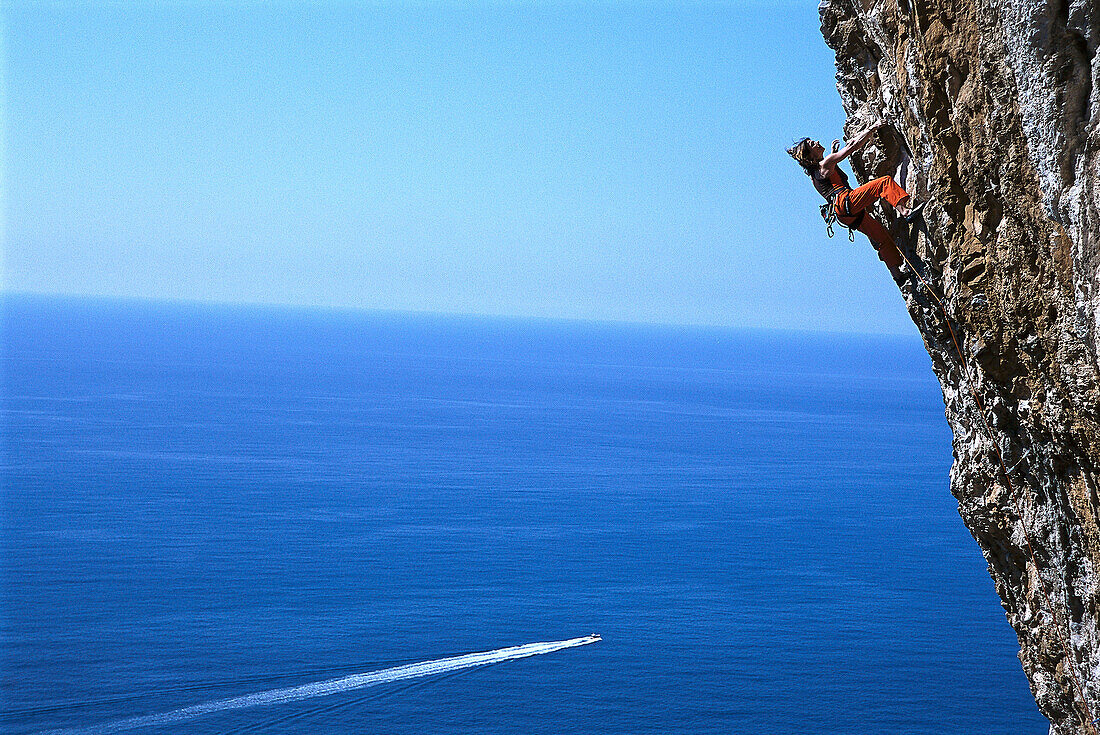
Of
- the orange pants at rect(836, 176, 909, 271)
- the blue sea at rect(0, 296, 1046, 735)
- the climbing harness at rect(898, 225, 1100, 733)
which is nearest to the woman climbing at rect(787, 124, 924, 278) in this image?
the orange pants at rect(836, 176, 909, 271)

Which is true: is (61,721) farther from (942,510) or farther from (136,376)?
(136,376)

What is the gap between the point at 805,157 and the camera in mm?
9680

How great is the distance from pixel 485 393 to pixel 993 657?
108 meters

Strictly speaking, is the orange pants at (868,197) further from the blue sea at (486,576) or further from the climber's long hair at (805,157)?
the blue sea at (486,576)

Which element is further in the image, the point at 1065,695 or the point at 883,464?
the point at 883,464

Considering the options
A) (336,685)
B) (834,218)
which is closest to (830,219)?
(834,218)

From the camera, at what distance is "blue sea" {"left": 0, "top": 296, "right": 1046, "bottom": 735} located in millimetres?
52344

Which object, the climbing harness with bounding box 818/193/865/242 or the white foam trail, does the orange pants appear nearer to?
the climbing harness with bounding box 818/193/865/242

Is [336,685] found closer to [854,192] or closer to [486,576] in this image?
[486,576]

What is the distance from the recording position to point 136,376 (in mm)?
159375

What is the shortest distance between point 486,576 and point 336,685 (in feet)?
62.2

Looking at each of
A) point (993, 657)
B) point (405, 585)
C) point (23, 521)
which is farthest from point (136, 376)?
point (993, 657)

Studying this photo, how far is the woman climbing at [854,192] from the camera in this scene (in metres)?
9.27

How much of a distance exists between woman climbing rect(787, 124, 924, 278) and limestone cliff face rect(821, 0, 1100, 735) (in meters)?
0.20
